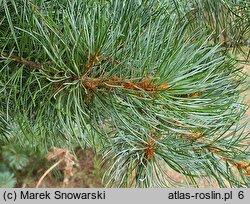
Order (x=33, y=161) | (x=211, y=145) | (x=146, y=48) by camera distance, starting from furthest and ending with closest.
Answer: (x=33, y=161) < (x=211, y=145) < (x=146, y=48)

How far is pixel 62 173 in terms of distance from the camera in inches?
50.7

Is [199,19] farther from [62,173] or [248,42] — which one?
[62,173]

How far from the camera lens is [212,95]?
1.27ft

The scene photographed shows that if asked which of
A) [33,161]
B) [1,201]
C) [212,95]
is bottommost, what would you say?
[1,201]

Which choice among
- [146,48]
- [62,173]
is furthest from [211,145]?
[62,173]

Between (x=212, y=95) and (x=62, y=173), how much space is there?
0.99m

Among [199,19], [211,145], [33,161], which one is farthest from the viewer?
[33,161]

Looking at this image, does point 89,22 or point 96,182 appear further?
point 96,182

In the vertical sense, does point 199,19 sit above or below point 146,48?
above

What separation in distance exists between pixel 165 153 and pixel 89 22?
0.18m

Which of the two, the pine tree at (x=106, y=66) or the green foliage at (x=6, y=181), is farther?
the green foliage at (x=6, y=181)

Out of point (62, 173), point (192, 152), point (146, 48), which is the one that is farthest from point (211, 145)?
point (62, 173)

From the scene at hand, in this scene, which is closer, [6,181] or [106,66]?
[106,66]

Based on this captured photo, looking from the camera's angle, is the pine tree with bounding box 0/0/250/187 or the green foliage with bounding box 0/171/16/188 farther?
the green foliage with bounding box 0/171/16/188
